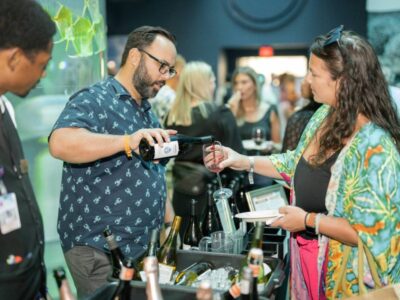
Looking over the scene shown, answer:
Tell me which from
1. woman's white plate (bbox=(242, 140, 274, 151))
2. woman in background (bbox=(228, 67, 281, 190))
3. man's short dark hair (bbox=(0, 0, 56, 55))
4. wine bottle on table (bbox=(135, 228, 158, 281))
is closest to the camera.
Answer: man's short dark hair (bbox=(0, 0, 56, 55))

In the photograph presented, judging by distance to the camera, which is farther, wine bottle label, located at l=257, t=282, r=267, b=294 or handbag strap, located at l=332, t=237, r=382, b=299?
handbag strap, located at l=332, t=237, r=382, b=299

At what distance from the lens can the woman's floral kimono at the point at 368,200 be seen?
4.80ft

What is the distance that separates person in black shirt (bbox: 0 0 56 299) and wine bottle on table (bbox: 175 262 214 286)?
17.8 inches

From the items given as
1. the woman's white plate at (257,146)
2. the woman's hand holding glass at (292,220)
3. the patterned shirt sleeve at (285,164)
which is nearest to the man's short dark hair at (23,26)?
the woman's hand holding glass at (292,220)

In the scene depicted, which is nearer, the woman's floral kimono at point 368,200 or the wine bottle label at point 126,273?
the wine bottle label at point 126,273

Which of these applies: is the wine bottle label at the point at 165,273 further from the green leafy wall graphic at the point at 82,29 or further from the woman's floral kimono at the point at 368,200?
the green leafy wall graphic at the point at 82,29

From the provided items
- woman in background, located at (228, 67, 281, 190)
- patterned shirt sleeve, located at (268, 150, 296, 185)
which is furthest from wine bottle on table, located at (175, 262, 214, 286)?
woman in background, located at (228, 67, 281, 190)

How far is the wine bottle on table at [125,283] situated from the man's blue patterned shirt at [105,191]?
1.81ft

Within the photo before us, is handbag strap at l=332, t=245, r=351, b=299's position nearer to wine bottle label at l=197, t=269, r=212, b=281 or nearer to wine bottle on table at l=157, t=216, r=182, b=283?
wine bottle label at l=197, t=269, r=212, b=281

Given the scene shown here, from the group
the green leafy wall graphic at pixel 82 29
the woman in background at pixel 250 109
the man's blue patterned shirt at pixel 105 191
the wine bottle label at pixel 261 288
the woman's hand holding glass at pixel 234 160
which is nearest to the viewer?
the wine bottle label at pixel 261 288

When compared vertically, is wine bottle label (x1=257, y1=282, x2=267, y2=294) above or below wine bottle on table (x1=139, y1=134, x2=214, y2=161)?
below

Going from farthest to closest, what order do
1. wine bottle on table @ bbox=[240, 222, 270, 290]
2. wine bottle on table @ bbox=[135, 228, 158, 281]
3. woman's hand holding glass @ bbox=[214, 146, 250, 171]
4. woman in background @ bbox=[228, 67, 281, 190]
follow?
woman in background @ bbox=[228, 67, 281, 190] → woman's hand holding glass @ bbox=[214, 146, 250, 171] → wine bottle on table @ bbox=[135, 228, 158, 281] → wine bottle on table @ bbox=[240, 222, 270, 290]

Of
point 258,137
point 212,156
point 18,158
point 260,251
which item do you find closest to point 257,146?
point 258,137

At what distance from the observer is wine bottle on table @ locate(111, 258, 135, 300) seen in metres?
1.15
